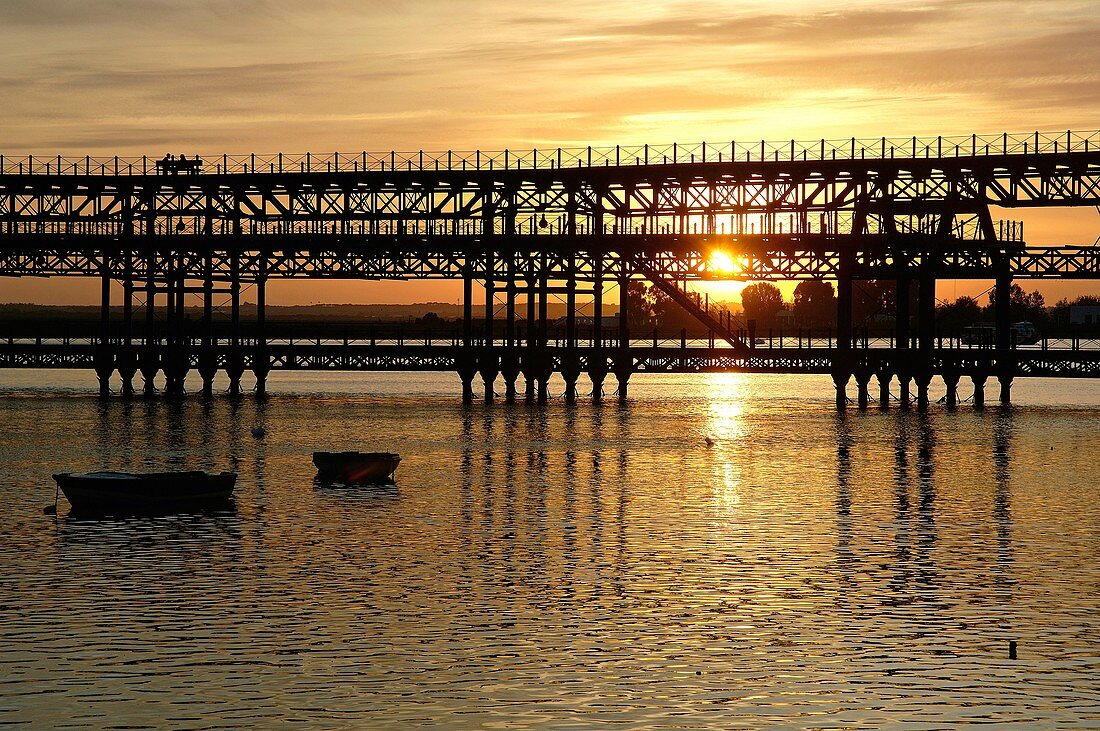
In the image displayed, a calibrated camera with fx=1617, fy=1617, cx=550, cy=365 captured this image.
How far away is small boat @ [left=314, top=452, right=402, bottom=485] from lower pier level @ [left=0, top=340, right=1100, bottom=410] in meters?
37.2

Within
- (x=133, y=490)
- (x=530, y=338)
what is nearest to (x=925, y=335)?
(x=530, y=338)

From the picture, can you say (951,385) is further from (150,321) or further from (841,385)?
(150,321)

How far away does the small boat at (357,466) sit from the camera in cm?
5609

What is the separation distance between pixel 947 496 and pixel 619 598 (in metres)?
23.7

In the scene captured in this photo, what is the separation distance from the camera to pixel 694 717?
2434cm

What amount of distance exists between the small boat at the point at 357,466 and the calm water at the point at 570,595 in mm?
846

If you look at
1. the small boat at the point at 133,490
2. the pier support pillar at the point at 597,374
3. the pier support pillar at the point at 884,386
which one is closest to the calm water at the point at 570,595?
the small boat at the point at 133,490

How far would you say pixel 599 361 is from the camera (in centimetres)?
9994

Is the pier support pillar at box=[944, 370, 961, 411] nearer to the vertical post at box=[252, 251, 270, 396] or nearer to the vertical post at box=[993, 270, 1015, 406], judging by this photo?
the vertical post at box=[993, 270, 1015, 406]

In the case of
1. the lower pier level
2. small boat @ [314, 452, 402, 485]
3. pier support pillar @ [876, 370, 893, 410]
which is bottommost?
small boat @ [314, 452, 402, 485]

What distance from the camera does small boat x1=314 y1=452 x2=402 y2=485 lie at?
184 feet

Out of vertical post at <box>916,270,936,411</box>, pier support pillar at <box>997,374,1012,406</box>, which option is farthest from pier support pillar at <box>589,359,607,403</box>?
pier support pillar at <box>997,374,1012,406</box>

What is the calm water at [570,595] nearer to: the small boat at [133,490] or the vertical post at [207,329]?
the small boat at [133,490]

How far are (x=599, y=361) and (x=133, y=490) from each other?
182 feet
